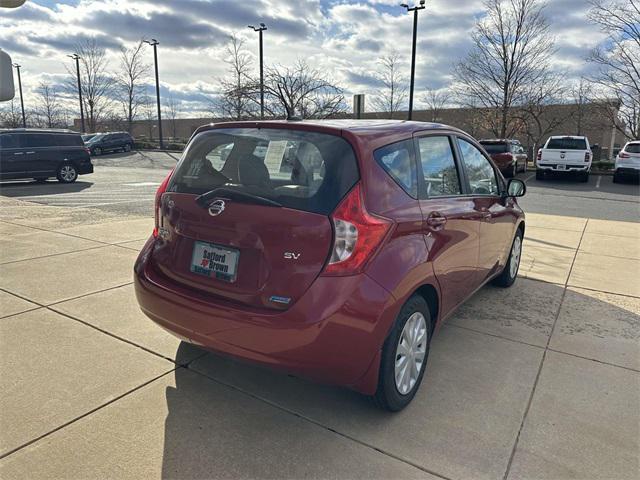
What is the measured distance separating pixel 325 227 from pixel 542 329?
260 cm

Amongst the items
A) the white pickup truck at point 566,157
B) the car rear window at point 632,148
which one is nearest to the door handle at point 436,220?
the white pickup truck at point 566,157

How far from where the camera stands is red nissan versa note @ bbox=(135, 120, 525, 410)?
2.34 meters

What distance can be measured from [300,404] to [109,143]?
36868 mm

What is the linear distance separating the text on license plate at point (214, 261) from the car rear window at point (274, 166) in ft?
1.12

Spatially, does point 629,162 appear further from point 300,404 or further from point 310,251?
point 310,251

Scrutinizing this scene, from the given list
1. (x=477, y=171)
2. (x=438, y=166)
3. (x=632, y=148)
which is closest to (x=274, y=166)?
(x=438, y=166)

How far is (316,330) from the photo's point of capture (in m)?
2.29

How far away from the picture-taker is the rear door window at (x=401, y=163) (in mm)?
2672

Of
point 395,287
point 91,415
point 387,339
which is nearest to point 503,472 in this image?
point 387,339

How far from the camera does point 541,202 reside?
13.0 meters

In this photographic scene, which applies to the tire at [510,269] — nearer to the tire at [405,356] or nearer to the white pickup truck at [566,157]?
the tire at [405,356]

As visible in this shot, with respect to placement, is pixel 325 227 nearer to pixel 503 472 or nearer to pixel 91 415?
pixel 503 472

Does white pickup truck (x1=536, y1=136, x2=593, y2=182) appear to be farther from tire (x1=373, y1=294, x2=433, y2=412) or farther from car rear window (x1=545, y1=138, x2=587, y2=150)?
tire (x1=373, y1=294, x2=433, y2=412)

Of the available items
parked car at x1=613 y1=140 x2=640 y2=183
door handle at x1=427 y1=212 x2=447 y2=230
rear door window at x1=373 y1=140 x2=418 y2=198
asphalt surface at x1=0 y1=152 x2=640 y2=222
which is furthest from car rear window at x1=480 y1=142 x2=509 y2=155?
rear door window at x1=373 y1=140 x2=418 y2=198
